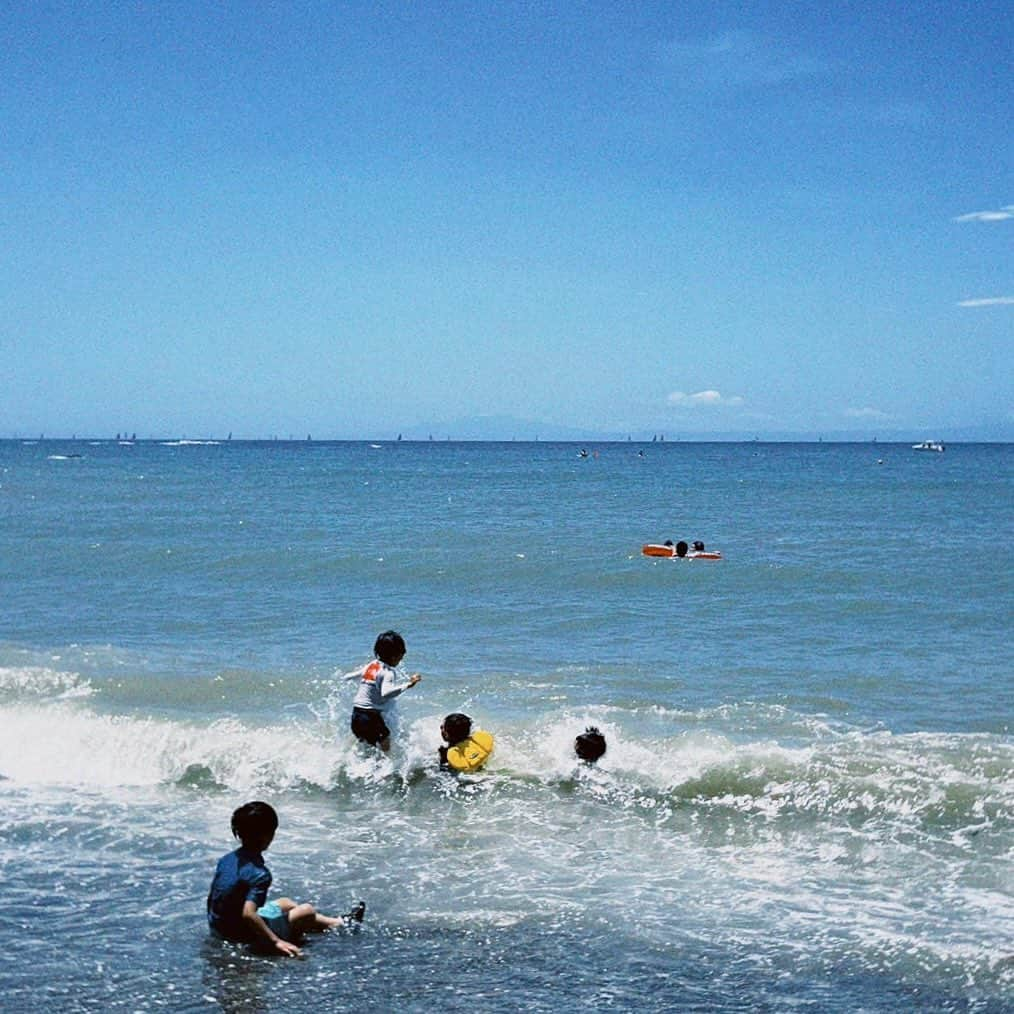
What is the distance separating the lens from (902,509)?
1866 inches

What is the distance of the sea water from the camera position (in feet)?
22.0

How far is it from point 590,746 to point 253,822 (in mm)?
4562

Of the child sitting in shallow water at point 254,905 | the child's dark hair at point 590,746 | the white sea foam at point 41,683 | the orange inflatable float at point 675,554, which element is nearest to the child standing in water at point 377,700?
the child's dark hair at point 590,746

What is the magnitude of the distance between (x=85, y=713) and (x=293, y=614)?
7.49 metres

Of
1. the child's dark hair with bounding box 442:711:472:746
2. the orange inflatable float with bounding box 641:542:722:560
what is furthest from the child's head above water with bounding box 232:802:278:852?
the orange inflatable float with bounding box 641:542:722:560

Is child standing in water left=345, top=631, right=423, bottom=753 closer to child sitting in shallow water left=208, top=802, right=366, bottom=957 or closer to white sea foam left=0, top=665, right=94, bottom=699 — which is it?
child sitting in shallow water left=208, top=802, right=366, bottom=957

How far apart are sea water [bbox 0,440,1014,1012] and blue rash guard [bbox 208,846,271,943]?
166mm

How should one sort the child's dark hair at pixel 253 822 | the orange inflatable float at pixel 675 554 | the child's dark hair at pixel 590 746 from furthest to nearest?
the orange inflatable float at pixel 675 554
the child's dark hair at pixel 590 746
the child's dark hair at pixel 253 822

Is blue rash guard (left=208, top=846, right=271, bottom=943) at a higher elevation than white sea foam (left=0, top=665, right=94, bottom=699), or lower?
higher

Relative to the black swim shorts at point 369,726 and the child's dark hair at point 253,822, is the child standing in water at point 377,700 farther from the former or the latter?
the child's dark hair at point 253,822

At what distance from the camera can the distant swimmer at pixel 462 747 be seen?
1089cm

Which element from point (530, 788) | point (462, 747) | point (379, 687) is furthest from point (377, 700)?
point (530, 788)

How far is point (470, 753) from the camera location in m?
11.0

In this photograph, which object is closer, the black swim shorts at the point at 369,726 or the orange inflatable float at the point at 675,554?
the black swim shorts at the point at 369,726
